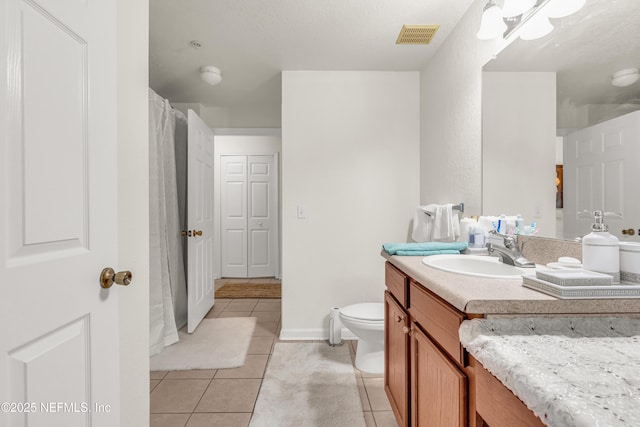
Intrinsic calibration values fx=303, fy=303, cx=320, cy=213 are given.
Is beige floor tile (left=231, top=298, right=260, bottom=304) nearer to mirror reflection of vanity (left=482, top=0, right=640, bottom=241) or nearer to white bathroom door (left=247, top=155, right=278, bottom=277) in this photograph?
white bathroom door (left=247, top=155, right=278, bottom=277)

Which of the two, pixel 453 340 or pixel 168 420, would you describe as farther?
pixel 168 420

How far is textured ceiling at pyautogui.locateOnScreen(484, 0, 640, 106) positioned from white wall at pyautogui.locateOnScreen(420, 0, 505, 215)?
12.7 inches

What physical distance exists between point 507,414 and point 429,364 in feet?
1.53

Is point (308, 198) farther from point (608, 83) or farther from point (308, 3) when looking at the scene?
point (608, 83)

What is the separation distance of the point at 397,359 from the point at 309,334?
1293 millimetres

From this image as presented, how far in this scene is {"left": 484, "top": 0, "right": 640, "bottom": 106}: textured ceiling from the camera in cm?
96

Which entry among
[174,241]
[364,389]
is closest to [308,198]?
[174,241]

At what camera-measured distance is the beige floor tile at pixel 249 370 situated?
2002 mm

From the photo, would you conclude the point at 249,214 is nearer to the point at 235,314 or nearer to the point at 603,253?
the point at 235,314

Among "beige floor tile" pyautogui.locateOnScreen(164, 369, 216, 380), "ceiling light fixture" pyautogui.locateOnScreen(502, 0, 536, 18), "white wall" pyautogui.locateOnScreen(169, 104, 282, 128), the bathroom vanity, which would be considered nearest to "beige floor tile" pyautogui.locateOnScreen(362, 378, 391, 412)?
the bathroom vanity

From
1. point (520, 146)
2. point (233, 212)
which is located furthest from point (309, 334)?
point (233, 212)

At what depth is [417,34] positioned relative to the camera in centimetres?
205

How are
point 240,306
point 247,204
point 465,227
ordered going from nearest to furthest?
point 465,227
point 240,306
point 247,204
